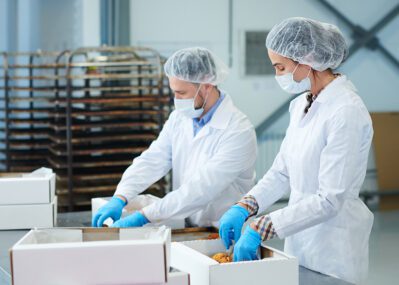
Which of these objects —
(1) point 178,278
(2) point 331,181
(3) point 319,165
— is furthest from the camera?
(3) point 319,165

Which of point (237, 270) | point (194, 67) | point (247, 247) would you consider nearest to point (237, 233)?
point (247, 247)

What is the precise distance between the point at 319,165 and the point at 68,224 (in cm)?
124

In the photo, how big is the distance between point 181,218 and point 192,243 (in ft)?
2.65

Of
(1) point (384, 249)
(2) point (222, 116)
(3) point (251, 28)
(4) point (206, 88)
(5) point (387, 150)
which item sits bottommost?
(1) point (384, 249)

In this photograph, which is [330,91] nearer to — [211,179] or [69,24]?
[211,179]

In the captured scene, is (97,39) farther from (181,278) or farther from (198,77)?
(181,278)

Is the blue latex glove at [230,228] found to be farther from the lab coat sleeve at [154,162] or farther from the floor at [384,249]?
the floor at [384,249]

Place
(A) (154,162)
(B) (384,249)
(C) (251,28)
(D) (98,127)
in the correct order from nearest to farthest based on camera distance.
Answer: (A) (154,162) < (D) (98,127) < (B) (384,249) < (C) (251,28)

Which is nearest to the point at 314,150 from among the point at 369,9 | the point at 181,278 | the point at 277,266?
the point at 277,266

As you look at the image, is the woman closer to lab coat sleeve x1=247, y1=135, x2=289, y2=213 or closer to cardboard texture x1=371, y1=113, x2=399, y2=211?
lab coat sleeve x1=247, y1=135, x2=289, y2=213

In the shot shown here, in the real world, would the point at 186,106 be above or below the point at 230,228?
above

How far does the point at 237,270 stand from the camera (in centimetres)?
195

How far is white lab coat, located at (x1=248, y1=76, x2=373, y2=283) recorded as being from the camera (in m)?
2.44

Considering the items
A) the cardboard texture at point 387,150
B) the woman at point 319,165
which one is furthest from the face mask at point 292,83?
the cardboard texture at point 387,150
